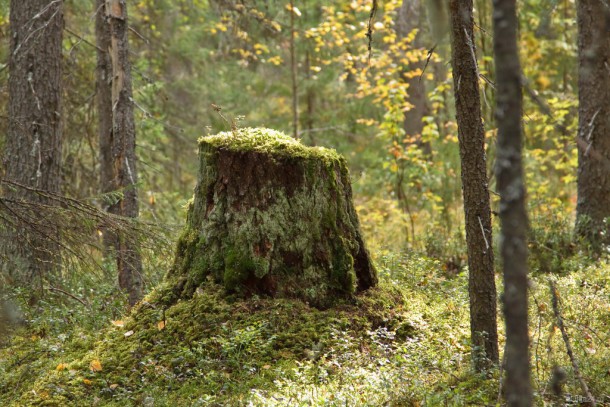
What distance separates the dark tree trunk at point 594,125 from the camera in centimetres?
892

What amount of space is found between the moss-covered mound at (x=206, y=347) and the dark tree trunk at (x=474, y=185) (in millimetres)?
1158

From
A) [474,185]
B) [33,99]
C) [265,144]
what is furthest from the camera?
[33,99]

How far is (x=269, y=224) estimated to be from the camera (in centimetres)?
588

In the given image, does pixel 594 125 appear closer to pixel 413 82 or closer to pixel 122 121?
pixel 122 121

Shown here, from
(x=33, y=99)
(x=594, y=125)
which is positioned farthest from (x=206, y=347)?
(x=594, y=125)

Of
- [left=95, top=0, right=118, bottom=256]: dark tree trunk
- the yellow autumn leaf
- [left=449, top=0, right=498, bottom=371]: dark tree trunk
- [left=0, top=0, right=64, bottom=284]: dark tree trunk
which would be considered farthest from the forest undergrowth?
[left=95, top=0, right=118, bottom=256]: dark tree trunk

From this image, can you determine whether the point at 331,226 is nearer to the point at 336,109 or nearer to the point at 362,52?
the point at 362,52

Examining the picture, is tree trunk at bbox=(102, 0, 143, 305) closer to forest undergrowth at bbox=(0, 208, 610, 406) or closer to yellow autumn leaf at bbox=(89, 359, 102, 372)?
forest undergrowth at bbox=(0, 208, 610, 406)

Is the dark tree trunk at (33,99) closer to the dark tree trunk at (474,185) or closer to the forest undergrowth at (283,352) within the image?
the forest undergrowth at (283,352)

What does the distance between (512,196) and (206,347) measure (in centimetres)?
A: 349

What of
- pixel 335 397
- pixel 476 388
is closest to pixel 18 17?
pixel 335 397

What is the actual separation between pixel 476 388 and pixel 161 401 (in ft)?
7.69

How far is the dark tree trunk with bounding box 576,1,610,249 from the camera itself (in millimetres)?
8922

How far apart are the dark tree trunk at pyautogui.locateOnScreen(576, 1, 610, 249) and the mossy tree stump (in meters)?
4.71
